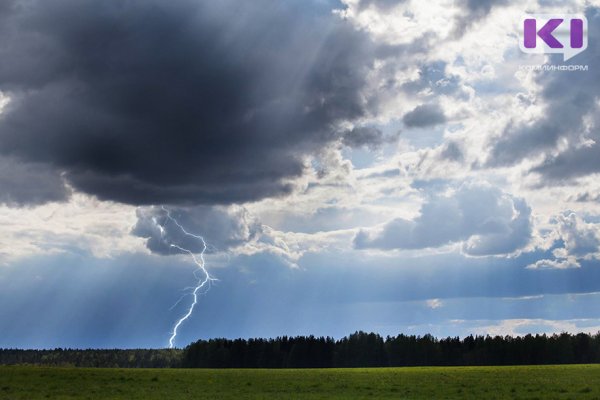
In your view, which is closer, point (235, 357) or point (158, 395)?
point (158, 395)

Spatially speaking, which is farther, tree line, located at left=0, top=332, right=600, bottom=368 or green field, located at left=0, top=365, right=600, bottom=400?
tree line, located at left=0, top=332, right=600, bottom=368

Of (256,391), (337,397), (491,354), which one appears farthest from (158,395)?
(491,354)

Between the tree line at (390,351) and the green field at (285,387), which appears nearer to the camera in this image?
the green field at (285,387)

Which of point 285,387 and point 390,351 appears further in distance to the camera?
point 390,351

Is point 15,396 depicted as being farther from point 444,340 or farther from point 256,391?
point 444,340

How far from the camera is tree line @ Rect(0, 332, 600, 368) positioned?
133m

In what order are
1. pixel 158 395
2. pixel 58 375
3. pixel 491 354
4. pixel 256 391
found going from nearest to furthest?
pixel 158 395 < pixel 256 391 < pixel 58 375 < pixel 491 354

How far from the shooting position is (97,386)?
42750 mm

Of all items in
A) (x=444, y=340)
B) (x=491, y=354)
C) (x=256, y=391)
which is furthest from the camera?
(x=444, y=340)

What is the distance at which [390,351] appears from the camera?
14525 centimetres

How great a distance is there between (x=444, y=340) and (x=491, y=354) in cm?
1303

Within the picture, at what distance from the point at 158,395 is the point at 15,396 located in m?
8.13

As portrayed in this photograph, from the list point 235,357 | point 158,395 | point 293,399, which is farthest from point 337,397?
point 235,357

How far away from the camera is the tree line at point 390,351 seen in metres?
133
